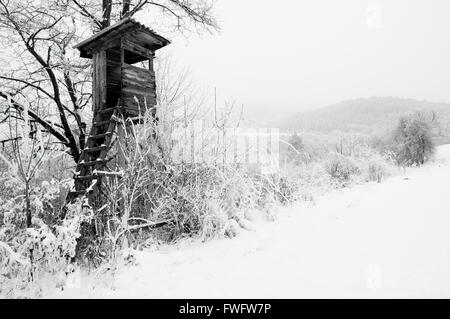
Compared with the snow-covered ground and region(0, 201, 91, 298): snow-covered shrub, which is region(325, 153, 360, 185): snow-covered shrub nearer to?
the snow-covered ground

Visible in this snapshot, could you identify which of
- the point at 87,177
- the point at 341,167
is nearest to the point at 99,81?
the point at 87,177

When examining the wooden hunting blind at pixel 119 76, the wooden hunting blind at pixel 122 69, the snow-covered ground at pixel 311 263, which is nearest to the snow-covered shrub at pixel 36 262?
the snow-covered ground at pixel 311 263

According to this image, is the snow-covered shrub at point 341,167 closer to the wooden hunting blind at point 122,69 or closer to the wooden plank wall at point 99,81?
the wooden hunting blind at point 122,69

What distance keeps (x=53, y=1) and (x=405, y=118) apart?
84.0 feet

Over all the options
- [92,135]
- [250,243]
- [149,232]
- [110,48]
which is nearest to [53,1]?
[110,48]

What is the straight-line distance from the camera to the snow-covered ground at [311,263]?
302 centimetres

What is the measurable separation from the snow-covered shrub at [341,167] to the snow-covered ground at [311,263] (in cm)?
945

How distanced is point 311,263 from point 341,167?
44.6 feet

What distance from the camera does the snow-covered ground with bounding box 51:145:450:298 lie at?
3020 millimetres

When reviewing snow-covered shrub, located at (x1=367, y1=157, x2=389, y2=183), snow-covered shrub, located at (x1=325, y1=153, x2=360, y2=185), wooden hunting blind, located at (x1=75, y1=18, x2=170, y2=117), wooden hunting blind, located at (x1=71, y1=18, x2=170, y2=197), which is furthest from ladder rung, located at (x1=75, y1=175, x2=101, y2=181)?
snow-covered shrub, located at (x1=367, y1=157, x2=389, y2=183)

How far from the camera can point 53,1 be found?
28.3ft

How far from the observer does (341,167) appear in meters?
16.2
